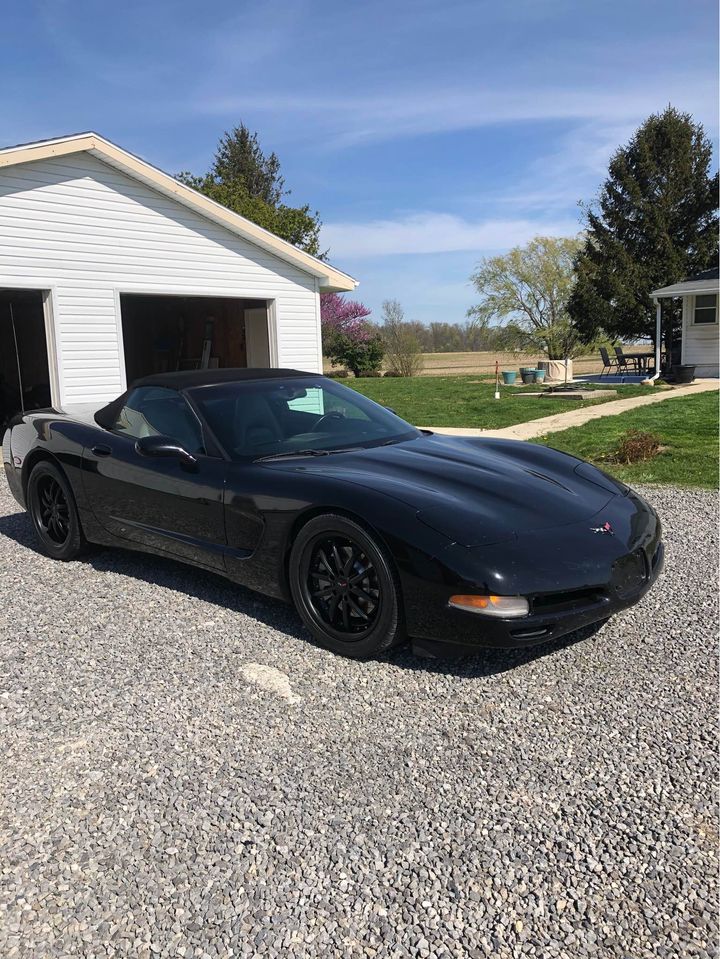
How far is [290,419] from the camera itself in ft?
14.8

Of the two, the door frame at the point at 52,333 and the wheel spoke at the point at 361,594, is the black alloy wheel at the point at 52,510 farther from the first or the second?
the door frame at the point at 52,333

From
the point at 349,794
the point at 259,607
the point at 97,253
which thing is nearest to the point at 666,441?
the point at 259,607

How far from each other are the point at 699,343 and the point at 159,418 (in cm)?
2070

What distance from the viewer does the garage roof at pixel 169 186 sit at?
995cm

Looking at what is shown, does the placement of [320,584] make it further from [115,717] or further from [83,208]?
[83,208]

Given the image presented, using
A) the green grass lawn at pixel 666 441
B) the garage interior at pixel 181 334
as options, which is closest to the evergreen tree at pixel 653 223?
the green grass lawn at pixel 666 441

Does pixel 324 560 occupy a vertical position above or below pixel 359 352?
below

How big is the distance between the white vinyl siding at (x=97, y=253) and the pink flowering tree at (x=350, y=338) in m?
21.5

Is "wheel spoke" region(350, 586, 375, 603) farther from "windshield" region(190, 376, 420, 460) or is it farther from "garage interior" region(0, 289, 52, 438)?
"garage interior" region(0, 289, 52, 438)

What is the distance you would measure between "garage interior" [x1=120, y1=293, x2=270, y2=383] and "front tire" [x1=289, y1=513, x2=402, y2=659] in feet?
40.4

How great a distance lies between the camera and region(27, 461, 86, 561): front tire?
16.6ft

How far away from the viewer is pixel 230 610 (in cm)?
416

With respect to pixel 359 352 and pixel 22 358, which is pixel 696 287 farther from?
pixel 22 358

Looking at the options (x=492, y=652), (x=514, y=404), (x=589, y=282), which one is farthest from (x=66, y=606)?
(x=589, y=282)
